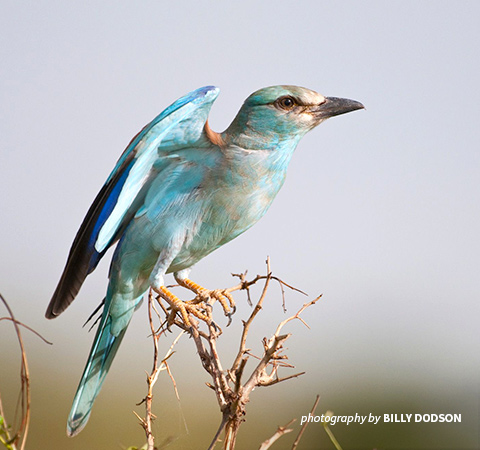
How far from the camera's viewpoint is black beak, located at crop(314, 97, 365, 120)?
3225mm

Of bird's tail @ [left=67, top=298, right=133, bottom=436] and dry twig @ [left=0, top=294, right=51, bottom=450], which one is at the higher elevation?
dry twig @ [left=0, top=294, right=51, bottom=450]

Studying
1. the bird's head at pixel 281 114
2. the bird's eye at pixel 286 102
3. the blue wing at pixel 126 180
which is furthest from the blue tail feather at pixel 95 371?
the bird's eye at pixel 286 102

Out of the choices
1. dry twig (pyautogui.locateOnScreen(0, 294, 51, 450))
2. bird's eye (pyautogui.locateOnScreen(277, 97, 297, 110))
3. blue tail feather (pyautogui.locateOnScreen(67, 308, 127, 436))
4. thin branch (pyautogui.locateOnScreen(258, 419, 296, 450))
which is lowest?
blue tail feather (pyautogui.locateOnScreen(67, 308, 127, 436))

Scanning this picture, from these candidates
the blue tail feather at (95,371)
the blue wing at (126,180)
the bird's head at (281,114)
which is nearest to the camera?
the blue wing at (126,180)

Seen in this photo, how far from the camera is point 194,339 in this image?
2189 millimetres

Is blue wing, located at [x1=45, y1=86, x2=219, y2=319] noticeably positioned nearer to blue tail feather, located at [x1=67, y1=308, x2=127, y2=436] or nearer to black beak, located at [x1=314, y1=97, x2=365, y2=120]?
blue tail feather, located at [x1=67, y1=308, x2=127, y2=436]

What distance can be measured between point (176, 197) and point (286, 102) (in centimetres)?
69

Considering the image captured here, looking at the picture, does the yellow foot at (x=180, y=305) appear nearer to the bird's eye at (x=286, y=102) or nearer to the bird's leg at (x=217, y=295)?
the bird's leg at (x=217, y=295)

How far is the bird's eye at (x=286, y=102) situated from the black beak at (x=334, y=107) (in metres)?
0.12

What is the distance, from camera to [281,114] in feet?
10.4

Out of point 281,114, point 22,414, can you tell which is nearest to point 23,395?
point 22,414

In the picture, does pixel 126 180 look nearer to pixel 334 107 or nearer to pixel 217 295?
pixel 217 295

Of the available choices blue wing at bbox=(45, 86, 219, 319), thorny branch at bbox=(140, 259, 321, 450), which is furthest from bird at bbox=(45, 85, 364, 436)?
thorny branch at bbox=(140, 259, 321, 450)

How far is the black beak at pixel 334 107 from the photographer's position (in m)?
3.22
